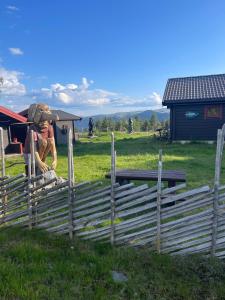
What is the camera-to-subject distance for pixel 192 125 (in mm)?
17969

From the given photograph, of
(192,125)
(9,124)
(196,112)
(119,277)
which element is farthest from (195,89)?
(119,277)

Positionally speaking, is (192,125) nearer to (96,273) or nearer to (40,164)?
(40,164)

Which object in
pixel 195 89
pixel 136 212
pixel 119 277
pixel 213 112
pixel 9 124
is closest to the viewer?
pixel 119 277

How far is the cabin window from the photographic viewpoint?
1753 cm

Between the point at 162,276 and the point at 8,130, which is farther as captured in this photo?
the point at 8,130

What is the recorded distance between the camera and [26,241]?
4.51 metres

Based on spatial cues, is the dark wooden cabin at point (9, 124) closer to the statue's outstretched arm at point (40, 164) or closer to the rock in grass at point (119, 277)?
the statue's outstretched arm at point (40, 164)

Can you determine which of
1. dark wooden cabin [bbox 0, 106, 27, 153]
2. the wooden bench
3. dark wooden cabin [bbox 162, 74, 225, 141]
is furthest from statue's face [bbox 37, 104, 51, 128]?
dark wooden cabin [bbox 162, 74, 225, 141]

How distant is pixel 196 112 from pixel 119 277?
15822 mm

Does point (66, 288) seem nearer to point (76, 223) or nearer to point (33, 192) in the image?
point (76, 223)

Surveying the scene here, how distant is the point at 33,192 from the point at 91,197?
1.25 meters

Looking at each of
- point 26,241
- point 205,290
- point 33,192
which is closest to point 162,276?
point 205,290

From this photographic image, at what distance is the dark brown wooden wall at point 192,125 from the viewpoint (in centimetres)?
1770

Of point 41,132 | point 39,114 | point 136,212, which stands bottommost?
point 136,212
